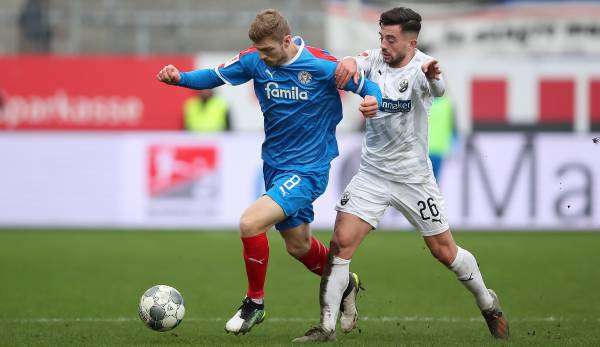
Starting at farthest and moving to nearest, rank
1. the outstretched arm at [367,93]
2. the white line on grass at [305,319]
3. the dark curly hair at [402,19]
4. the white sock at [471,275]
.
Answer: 1. the white line on grass at [305,319]
2. the white sock at [471,275]
3. the dark curly hair at [402,19]
4. the outstretched arm at [367,93]

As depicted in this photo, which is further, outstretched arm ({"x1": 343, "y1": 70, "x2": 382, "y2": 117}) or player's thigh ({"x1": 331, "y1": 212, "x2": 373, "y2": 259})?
player's thigh ({"x1": 331, "y1": 212, "x2": 373, "y2": 259})

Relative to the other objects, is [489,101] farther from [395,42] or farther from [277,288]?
[395,42]

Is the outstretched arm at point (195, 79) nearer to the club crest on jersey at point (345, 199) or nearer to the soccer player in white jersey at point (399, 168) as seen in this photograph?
the soccer player in white jersey at point (399, 168)

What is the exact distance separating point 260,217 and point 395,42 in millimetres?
1383

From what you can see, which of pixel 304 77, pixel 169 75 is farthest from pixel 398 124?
pixel 169 75

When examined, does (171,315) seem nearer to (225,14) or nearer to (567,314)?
(567,314)

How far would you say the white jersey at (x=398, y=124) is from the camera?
295 inches

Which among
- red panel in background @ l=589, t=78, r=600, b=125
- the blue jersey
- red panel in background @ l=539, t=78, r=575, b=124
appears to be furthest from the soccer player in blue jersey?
red panel in background @ l=589, t=78, r=600, b=125

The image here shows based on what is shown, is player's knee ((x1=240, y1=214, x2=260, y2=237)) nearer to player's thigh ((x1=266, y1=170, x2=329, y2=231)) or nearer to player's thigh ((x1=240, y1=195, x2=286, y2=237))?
player's thigh ((x1=240, y1=195, x2=286, y2=237))

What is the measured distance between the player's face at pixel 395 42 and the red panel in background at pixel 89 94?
534 inches

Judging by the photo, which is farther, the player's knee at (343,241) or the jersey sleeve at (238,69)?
the jersey sleeve at (238,69)

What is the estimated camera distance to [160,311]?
24.1 feet

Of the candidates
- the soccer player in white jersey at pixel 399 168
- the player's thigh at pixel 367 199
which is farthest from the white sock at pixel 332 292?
the player's thigh at pixel 367 199

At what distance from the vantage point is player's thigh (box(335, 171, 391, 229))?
7496 mm
